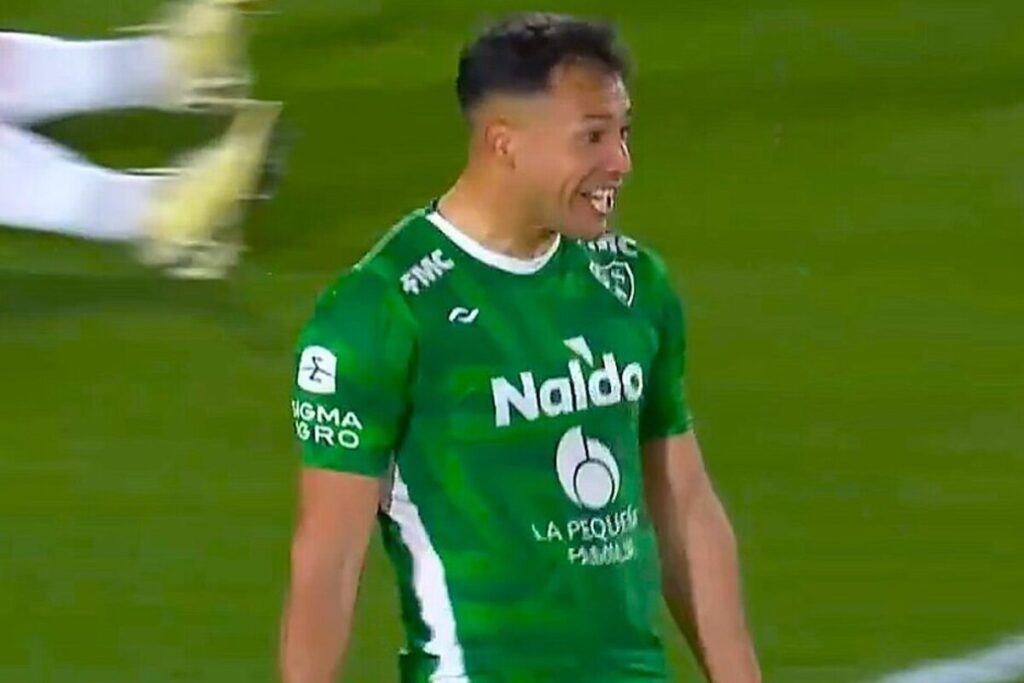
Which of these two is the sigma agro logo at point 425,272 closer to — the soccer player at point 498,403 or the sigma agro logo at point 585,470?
the soccer player at point 498,403

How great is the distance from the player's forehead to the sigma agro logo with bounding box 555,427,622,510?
1.39 ft

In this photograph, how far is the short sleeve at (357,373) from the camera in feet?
12.1

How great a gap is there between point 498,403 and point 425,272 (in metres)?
0.20

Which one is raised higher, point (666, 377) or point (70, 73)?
point (70, 73)

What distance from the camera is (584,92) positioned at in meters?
3.79

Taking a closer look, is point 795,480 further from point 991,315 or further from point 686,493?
point 686,493

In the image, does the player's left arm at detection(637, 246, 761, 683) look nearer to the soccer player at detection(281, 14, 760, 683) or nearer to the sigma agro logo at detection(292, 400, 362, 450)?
the soccer player at detection(281, 14, 760, 683)

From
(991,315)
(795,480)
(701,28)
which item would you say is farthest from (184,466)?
(701,28)

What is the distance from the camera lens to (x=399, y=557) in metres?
3.86

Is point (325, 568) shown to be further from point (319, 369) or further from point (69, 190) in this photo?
point (69, 190)

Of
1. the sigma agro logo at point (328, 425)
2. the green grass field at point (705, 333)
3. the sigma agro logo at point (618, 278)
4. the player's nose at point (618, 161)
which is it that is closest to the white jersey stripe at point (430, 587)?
the sigma agro logo at point (328, 425)

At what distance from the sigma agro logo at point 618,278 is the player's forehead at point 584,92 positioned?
0.22 meters

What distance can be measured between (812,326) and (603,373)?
5100 millimetres

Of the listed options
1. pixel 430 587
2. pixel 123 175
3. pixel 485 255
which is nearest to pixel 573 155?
pixel 485 255
